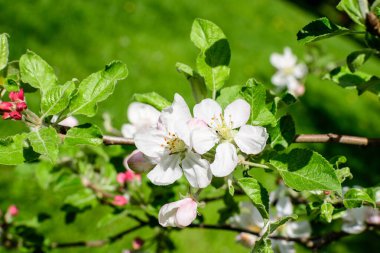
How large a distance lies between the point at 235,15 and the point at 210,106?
23.2ft

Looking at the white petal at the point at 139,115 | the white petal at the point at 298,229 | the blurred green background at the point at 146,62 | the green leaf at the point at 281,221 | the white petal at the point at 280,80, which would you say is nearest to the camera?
the green leaf at the point at 281,221

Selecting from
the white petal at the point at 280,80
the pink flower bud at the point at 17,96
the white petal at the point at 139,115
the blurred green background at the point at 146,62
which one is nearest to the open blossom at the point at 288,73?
the white petal at the point at 280,80

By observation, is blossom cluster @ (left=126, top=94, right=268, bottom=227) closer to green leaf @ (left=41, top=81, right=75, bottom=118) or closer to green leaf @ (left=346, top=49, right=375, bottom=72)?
green leaf @ (left=41, top=81, right=75, bottom=118)

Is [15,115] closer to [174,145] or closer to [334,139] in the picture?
[174,145]

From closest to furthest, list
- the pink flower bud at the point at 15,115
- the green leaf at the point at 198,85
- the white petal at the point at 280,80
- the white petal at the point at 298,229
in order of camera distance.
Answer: the pink flower bud at the point at 15,115 < the green leaf at the point at 198,85 < the white petal at the point at 298,229 < the white petal at the point at 280,80

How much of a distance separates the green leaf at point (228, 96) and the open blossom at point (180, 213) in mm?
326

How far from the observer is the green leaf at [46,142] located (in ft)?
3.31

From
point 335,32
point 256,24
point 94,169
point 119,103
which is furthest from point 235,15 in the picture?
point 335,32

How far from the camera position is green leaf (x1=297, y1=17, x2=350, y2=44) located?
113 cm

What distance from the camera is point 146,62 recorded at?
5.69 meters

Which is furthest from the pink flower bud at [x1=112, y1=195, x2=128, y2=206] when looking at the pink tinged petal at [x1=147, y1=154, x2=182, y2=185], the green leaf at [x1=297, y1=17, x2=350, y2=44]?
the green leaf at [x1=297, y1=17, x2=350, y2=44]

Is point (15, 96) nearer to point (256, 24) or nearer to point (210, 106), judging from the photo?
point (210, 106)

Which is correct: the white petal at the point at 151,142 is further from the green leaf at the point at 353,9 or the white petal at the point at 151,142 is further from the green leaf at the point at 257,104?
the green leaf at the point at 353,9

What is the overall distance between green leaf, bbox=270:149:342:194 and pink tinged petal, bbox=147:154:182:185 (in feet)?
0.78
